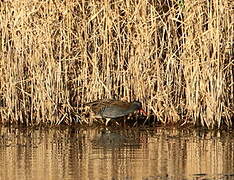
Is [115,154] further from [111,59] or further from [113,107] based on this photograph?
[111,59]

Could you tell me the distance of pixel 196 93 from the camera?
11.1 meters

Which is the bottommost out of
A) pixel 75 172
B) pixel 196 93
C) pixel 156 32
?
pixel 75 172

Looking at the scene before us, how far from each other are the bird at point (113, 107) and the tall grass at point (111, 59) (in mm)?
258

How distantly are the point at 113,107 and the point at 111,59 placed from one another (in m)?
0.69

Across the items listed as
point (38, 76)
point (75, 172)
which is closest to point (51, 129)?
point (38, 76)

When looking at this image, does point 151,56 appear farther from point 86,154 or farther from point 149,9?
point 86,154

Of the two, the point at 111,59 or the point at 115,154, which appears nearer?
the point at 115,154

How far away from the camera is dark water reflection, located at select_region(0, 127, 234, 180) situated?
26.8 ft

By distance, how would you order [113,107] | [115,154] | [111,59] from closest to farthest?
1. [115,154]
2. [113,107]
3. [111,59]

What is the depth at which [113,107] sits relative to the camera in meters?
11.3

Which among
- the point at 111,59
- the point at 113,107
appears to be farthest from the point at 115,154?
the point at 111,59

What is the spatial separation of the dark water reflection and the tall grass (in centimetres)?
35

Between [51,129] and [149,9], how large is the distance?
2.14m

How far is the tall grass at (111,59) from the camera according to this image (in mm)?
11047
